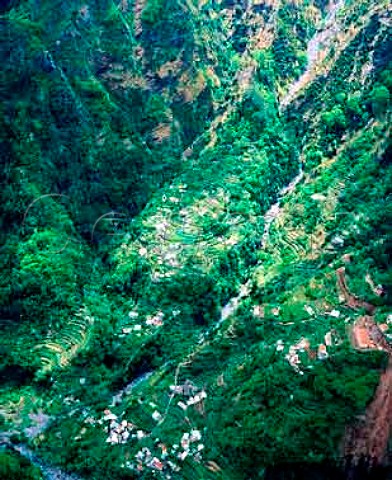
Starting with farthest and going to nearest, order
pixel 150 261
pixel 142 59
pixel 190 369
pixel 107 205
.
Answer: pixel 142 59
pixel 107 205
pixel 150 261
pixel 190 369

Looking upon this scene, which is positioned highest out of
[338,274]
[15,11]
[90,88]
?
[15,11]

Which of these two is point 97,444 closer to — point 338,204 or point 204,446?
point 204,446

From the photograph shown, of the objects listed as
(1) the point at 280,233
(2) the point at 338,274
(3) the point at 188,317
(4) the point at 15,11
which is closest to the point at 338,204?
(1) the point at 280,233

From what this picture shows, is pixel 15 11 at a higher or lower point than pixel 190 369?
higher

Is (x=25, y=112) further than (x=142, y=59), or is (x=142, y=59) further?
(x=142, y=59)

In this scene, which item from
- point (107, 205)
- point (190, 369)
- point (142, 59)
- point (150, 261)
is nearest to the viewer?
point (190, 369)

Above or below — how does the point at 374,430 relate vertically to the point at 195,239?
above

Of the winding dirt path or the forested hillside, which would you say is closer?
the winding dirt path

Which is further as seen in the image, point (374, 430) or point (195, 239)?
point (195, 239)
